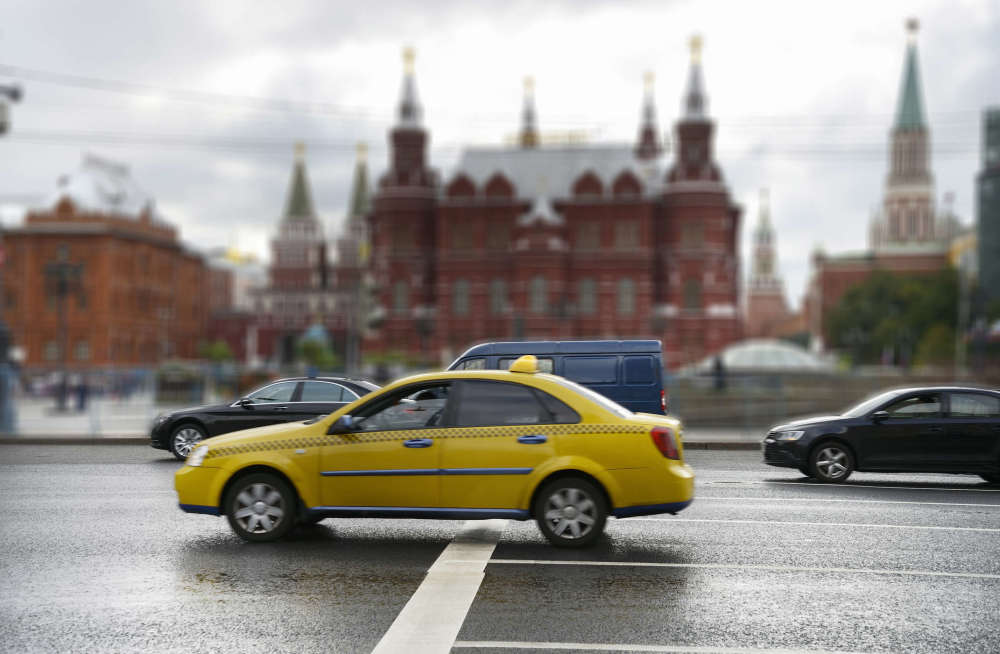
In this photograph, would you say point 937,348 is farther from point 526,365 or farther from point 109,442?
point 526,365

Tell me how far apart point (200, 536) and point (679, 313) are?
67.9 metres

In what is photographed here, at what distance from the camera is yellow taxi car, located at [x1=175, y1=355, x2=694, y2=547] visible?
8.77 m

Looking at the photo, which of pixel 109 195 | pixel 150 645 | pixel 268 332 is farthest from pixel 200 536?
pixel 268 332

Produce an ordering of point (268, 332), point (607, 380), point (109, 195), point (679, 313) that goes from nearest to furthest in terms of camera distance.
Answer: point (607, 380), point (679, 313), point (109, 195), point (268, 332)

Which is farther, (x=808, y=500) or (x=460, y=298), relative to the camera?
(x=460, y=298)

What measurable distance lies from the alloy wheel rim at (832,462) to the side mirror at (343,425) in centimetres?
777

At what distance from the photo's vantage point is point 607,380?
50.0 ft

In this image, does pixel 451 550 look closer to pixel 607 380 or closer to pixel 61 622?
pixel 61 622

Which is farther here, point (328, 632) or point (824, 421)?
point (824, 421)

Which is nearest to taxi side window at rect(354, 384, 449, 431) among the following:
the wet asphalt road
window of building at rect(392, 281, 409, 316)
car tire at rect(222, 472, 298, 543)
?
car tire at rect(222, 472, 298, 543)

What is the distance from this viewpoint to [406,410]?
9.20m

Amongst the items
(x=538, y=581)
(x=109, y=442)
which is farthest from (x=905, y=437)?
(x=109, y=442)

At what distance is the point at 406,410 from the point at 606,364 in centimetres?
653

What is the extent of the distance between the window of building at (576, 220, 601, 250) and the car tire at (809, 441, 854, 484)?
63042 mm
